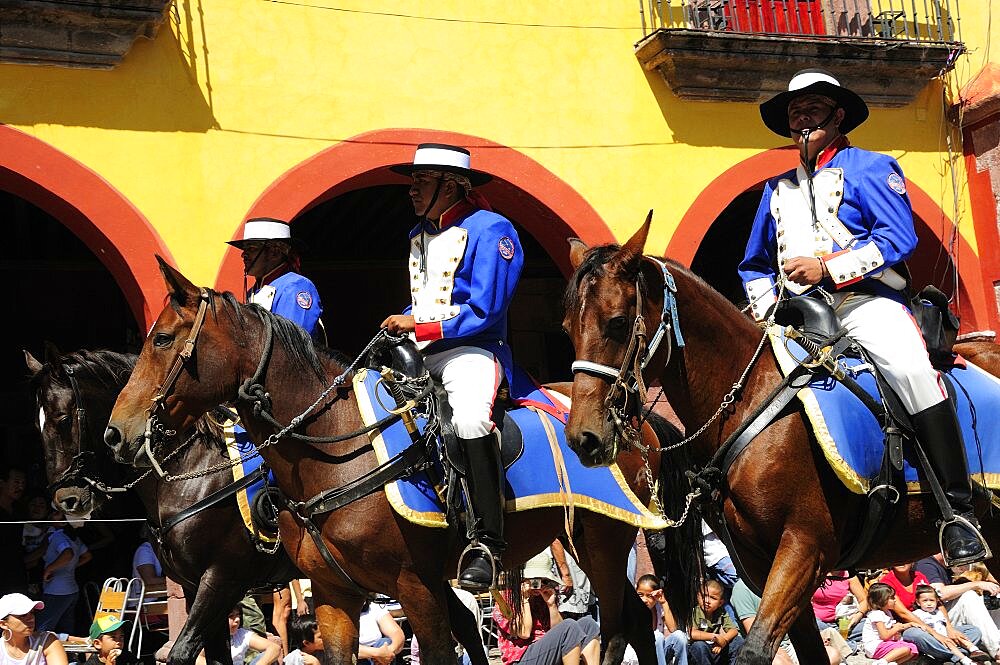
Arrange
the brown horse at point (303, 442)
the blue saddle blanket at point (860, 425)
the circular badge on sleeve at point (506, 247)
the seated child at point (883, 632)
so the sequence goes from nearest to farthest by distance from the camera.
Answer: the blue saddle blanket at point (860, 425) < the brown horse at point (303, 442) < the circular badge on sleeve at point (506, 247) < the seated child at point (883, 632)

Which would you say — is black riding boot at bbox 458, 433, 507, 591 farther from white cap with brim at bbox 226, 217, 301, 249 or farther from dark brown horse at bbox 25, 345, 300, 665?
white cap with brim at bbox 226, 217, 301, 249

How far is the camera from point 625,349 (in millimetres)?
5305

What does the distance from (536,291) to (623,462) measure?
9.74 meters

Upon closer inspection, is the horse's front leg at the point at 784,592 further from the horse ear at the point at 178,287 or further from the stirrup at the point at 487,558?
the horse ear at the point at 178,287

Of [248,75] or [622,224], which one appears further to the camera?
[622,224]

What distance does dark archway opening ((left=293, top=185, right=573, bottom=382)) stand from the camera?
1653cm

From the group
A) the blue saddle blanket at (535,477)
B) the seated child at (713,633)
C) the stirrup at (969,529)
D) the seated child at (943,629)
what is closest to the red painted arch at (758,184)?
the seated child at (713,633)

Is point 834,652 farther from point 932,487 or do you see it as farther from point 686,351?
point 686,351

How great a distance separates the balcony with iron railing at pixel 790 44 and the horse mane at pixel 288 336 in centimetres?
640

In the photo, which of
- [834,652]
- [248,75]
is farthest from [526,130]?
[834,652]

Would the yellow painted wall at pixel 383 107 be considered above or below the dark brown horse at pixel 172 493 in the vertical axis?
above

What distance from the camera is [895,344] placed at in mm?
5789

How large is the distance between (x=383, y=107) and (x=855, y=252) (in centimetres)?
626

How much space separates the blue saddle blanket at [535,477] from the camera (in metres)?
6.23
